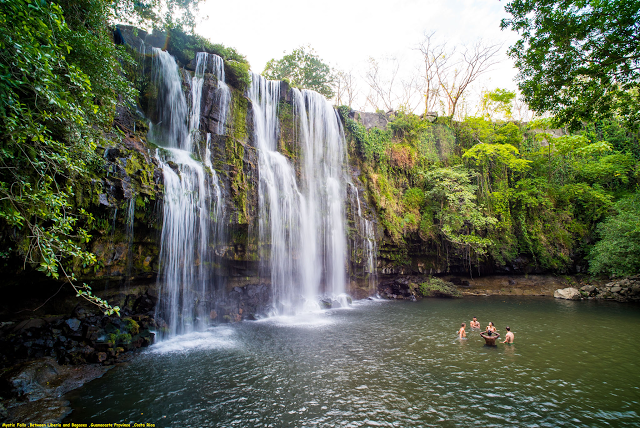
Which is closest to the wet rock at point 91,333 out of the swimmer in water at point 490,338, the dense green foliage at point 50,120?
the dense green foliage at point 50,120

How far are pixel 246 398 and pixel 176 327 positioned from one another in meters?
6.66

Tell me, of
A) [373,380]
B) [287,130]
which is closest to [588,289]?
[373,380]

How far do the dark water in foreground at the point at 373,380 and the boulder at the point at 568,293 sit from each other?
346 inches

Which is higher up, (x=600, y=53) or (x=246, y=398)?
(x=600, y=53)

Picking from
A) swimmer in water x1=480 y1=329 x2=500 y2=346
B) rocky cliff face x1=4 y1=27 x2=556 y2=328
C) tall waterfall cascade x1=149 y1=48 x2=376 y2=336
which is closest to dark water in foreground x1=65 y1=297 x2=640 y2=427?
swimmer in water x1=480 y1=329 x2=500 y2=346

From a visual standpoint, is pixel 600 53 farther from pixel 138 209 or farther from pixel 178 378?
pixel 138 209

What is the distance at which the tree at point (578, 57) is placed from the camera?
6281 mm

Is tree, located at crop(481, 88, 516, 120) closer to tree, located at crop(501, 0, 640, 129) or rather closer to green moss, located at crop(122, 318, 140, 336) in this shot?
tree, located at crop(501, 0, 640, 129)

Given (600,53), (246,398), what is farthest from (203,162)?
(600,53)

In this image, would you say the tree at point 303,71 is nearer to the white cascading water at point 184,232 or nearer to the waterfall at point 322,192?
the waterfall at point 322,192

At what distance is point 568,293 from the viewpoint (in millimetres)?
20406

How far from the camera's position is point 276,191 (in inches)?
624

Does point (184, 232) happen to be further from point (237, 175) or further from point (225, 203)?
point (237, 175)

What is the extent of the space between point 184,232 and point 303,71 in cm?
2245
